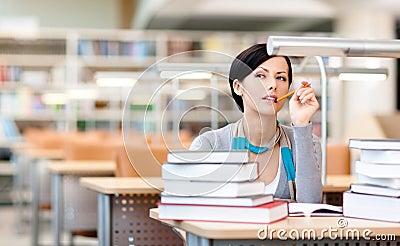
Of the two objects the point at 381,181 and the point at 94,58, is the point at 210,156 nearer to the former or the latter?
the point at 381,181

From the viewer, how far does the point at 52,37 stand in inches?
416

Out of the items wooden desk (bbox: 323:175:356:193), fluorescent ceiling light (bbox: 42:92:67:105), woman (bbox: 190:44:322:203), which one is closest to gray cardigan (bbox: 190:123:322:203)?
woman (bbox: 190:44:322:203)

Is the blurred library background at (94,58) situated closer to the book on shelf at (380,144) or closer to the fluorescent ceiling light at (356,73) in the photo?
the fluorescent ceiling light at (356,73)

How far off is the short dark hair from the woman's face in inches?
0.5

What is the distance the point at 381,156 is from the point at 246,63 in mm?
461

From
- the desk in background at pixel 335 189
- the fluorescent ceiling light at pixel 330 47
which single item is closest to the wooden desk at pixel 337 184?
Result: the desk in background at pixel 335 189

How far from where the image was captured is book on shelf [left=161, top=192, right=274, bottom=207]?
6.41 ft

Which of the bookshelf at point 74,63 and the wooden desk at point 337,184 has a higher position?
the bookshelf at point 74,63

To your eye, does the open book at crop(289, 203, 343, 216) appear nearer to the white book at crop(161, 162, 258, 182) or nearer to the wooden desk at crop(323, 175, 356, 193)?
the white book at crop(161, 162, 258, 182)

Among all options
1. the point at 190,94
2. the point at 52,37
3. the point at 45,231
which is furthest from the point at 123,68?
the point at 190,94

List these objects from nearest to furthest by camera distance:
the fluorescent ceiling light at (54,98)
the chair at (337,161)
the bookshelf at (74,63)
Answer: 1. the chair at (337,161)
2. the fluorescent ceiling light at (54,98)
3. the bookshelf at (74,63)

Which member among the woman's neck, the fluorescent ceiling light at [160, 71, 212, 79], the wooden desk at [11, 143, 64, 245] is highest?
the fluorescent ceiling light at [160, 71, 212, 79]

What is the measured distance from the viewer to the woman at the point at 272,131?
2.23m

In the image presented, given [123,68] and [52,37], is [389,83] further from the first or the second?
[52,37]
